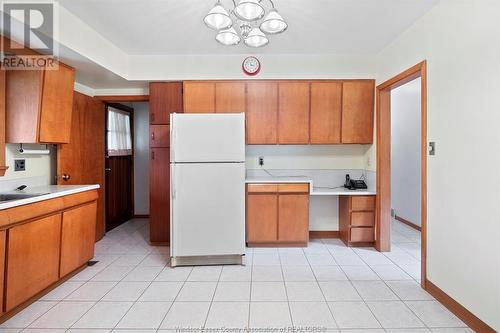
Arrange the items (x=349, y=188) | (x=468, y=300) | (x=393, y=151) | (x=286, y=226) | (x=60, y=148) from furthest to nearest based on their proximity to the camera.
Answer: (x=393, y=151)
(x=349, y=188)
(x=286, y=226)
(x=60, y=148)
(x=468, y=300)

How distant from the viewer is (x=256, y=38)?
251cm

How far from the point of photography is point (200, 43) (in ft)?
11.3

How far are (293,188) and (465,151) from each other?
1.94 meters

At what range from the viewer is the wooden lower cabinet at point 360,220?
3695 millimetres

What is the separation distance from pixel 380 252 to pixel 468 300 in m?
1.51

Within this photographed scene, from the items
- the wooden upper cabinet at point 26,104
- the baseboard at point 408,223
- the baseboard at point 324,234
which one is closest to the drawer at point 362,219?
the baseboard at point 324,234

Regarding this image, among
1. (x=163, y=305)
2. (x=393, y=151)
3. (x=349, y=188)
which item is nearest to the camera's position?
(x=163, y=305)

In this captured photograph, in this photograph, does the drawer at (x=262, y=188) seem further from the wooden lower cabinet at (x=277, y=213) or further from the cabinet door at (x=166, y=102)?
the cabinet door at (x=166, y=102)

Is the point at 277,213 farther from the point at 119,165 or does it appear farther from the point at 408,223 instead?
the point at 119,165

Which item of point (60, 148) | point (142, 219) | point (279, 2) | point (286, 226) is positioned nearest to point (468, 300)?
point (286, 226)

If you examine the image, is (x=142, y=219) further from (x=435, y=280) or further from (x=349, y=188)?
(x=435, y=280)

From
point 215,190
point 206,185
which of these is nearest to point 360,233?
point 215,190

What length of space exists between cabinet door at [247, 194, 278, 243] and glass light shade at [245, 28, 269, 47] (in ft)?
6.23

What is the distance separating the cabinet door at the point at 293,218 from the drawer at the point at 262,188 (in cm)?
14
